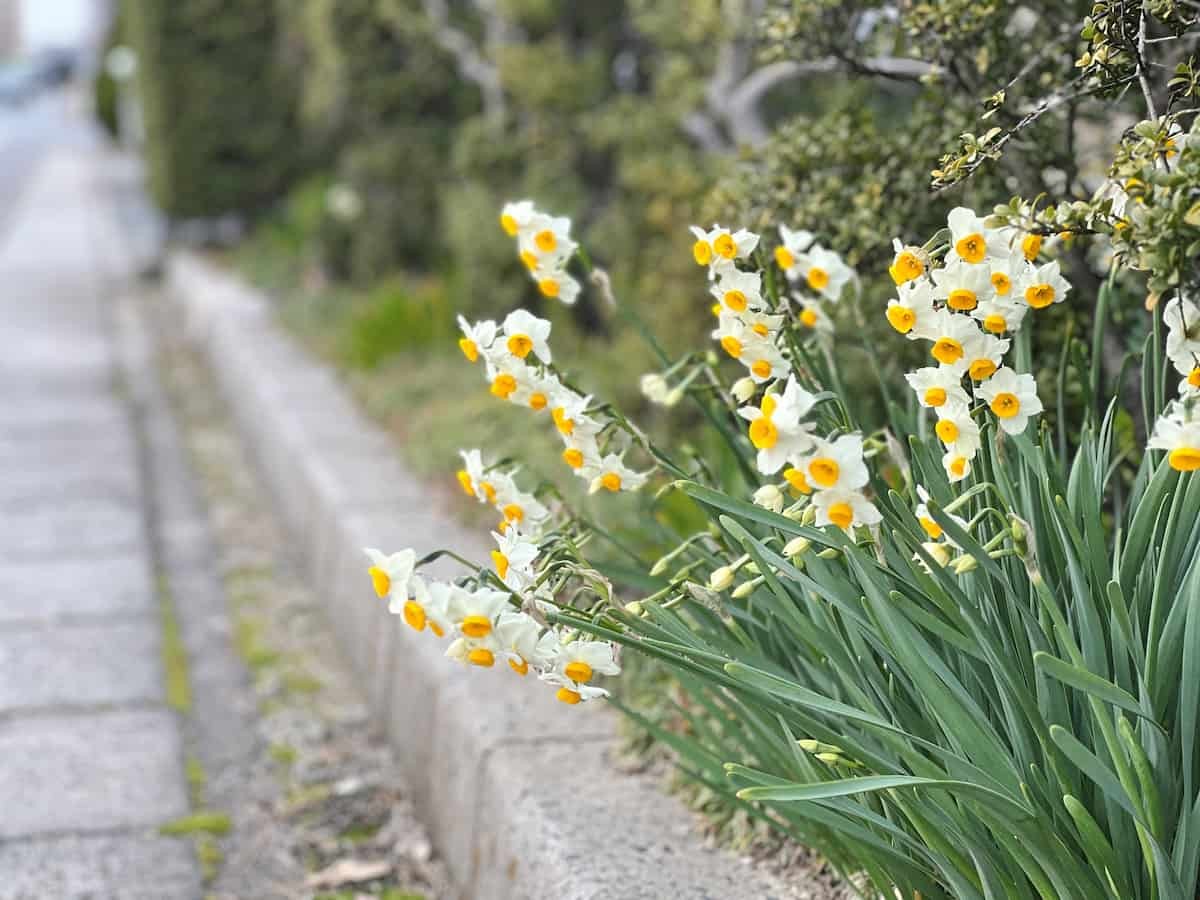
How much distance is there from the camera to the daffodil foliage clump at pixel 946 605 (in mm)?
1366

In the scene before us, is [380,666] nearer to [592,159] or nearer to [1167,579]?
[1167,579]

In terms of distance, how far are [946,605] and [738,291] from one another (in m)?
0.45

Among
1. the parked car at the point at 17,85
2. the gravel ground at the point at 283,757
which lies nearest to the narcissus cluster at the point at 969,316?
the gravel ground at the point at 283,757

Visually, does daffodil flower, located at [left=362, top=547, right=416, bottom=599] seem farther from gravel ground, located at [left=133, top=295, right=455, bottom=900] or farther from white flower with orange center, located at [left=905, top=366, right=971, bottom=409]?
gravel ground, located at [left=133, top=295, right=455, bottom=900]

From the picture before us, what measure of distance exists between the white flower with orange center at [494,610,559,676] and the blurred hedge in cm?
858

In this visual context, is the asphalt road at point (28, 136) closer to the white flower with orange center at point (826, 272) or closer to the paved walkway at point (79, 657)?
the paved walkway at point (79, 657)

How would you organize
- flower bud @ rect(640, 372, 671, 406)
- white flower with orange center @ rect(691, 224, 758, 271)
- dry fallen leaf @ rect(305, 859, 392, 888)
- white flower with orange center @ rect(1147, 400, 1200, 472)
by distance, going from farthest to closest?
dry fallen leaf @ rect(305, 859, 392, 888)
flower bud @ rect(640, 372, 671, 406)
white flower with orange center @ rect(691, 224, 758, 271)
white flower with orange center @ rect(1147, 400, 1200, 472)

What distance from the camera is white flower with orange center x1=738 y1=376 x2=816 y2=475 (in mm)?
1331

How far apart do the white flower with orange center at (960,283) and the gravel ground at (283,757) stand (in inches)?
57.4

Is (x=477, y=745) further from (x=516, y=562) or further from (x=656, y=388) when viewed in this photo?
(x=516, y=562)

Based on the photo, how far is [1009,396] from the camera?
4.87 feet

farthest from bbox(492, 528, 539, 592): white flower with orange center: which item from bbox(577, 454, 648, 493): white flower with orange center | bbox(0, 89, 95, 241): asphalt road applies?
bbox(0, 89, 95, 241): asphalt road

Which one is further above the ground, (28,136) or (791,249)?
(791,249)

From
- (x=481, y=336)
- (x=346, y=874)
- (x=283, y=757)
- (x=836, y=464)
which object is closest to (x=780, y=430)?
(x=836, y=464)
